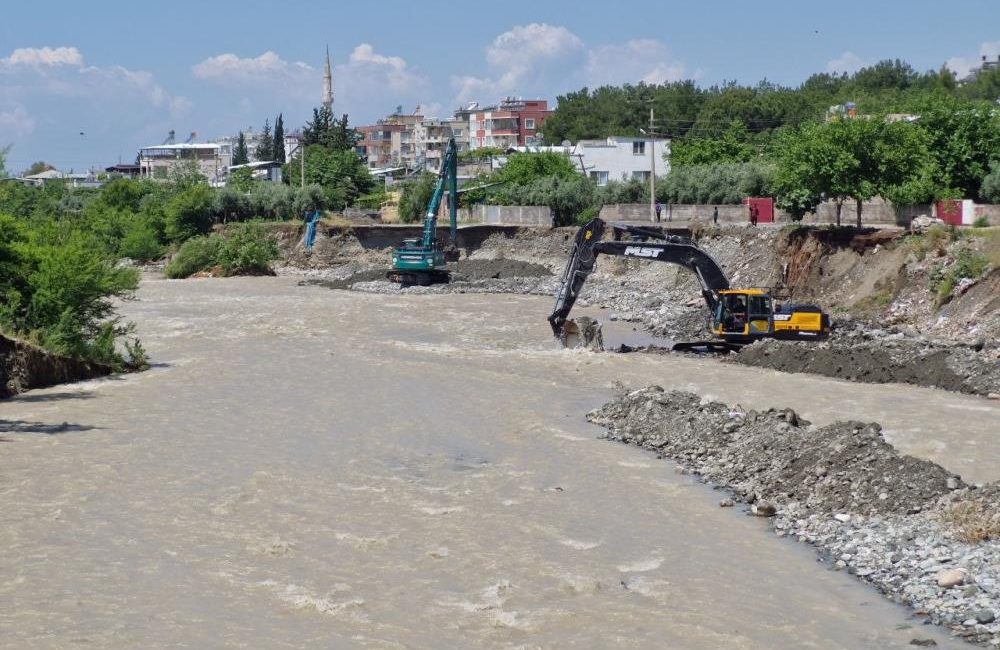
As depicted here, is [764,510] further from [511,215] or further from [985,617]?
[511,215]

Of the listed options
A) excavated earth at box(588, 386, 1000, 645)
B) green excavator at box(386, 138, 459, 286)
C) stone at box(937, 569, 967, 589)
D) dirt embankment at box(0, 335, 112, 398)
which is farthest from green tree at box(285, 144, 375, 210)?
stone at box(937, 569, 967, 589)

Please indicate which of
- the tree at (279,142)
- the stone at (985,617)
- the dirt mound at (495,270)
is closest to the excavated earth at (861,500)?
the stone at (985,617)

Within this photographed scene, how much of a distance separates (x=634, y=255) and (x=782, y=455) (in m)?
17.4

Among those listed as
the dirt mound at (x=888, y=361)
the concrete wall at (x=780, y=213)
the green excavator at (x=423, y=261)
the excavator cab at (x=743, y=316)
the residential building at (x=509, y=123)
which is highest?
the residential building at (x=509, y=123)

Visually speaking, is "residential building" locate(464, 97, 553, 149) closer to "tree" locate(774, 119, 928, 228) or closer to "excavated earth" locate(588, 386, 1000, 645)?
"tree" locate(774, 119, 928, 228)

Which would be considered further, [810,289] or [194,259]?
[194,259]

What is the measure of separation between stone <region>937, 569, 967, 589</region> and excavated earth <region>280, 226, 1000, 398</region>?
13985mm

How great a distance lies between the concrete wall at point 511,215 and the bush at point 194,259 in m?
17.7

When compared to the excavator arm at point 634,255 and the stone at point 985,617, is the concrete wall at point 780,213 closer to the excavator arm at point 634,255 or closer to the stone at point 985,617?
the excavator arm at point 634,255

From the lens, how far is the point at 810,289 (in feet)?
159

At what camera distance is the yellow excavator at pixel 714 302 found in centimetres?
3506

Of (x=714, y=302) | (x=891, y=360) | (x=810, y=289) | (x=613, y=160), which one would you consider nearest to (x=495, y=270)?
(x=810, y=289)

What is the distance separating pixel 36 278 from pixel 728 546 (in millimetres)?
22569

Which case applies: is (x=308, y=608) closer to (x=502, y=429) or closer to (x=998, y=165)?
(x=502, y=429)
